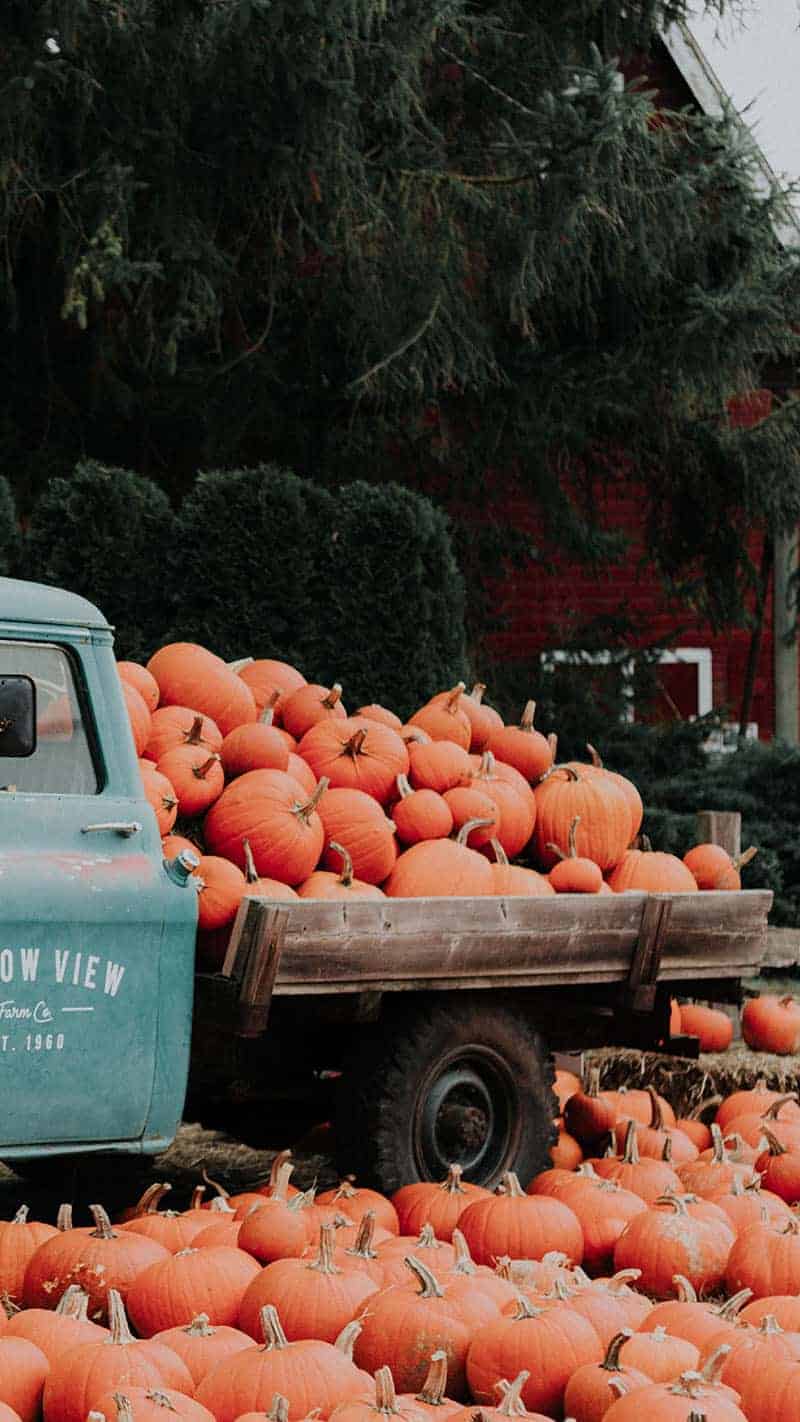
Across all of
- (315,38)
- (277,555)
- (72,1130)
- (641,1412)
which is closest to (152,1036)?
(72,1130)

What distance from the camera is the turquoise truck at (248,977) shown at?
444cm

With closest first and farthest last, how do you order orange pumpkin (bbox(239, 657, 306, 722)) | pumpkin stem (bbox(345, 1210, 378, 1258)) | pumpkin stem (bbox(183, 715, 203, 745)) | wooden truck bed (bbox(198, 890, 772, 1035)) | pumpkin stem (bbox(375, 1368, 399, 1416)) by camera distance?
pumpkin stem (bbox(375, 1368, 399, 1416)), pumpkin stem (bbox(345, 1210, 378, 1258)), wooden truck bed (bbox(198, 890, 772, 1035)), pumpkin stem (bbox(183, 715, 203, 745)), orange pumpkin (bbox(239, 657, 306, 722))

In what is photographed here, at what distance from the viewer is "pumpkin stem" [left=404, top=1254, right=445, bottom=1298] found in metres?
3.69

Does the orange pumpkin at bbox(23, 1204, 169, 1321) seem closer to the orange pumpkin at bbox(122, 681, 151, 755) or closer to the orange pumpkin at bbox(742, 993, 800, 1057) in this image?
the orange pumpkin at bbox(122, 681, 151, 755)

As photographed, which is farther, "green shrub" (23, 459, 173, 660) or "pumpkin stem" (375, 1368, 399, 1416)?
"green shrub" (23, 459, 173, 660)

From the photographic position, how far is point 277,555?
9.35 metres

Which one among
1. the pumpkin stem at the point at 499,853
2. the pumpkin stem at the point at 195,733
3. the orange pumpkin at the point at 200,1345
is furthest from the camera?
the pumpkin stem at the point at 499,853

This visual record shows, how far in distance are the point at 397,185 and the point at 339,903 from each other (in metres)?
6.33

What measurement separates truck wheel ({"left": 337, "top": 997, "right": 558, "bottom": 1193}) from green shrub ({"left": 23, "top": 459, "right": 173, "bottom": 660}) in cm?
431

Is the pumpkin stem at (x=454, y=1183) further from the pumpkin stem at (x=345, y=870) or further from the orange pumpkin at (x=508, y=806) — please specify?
the orange pumpkin at (x=508, y=806)

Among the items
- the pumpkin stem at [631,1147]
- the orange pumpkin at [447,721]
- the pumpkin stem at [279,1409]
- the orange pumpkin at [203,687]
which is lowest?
the pumpkin stem at [631,1147]

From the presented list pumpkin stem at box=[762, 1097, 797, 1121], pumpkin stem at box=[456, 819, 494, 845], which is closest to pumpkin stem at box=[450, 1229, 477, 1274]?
pumpkin stem at box=[762, 1097, 797, 1121]

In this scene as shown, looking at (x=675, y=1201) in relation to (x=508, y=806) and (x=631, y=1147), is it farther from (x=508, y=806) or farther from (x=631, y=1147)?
(x=508, y=806)

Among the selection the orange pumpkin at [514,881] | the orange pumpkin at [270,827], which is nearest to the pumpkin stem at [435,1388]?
the orange pumpkin at [270,827]
